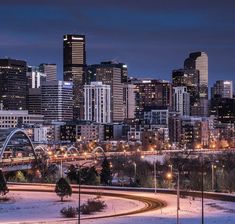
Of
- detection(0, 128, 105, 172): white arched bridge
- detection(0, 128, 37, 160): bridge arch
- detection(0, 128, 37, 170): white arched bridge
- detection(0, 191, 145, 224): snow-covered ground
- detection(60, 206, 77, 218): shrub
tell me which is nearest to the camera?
detection(60, 206, 77, 218): shrub

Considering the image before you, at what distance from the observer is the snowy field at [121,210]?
59.9 meters

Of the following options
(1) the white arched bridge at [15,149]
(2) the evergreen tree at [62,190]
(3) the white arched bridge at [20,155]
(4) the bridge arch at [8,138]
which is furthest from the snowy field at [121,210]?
(4) the bridge arch at [8,138]

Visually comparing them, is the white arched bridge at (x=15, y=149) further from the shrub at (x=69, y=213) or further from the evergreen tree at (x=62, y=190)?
the shrub at (x=69, y=213)

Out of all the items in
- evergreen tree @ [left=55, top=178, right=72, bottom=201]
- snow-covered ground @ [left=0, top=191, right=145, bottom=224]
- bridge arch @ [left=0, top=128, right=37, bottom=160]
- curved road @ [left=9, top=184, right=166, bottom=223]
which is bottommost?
snow-covered ground @ [left=0, top=191, right=145, bottom=224]

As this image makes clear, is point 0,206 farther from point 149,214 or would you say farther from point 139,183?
point 139,183

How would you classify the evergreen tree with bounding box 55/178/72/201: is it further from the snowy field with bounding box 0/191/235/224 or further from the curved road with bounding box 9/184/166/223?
the curved road with bounding box 9/184/166/223

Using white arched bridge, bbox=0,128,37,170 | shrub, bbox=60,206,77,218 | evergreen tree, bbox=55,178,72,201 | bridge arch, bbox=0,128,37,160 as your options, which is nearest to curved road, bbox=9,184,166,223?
shrub, bbox=60,206,77,218

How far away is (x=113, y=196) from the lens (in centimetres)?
8119

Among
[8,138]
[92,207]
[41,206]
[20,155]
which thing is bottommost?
[41,206]

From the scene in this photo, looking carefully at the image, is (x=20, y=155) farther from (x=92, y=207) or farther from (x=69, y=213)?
(x=69, y=213)

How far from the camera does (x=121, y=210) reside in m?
68.1

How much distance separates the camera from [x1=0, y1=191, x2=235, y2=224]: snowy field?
196 ft

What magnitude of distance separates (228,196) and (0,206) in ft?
72.6

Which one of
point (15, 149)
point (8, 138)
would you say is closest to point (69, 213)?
point (8, 138)
